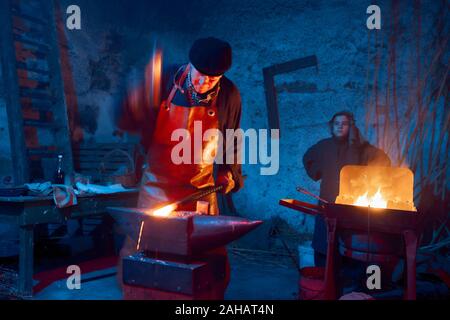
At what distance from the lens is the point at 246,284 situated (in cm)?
470

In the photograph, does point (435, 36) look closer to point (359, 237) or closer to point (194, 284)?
point (359, 237)

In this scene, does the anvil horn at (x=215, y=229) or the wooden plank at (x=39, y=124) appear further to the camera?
the wooden plank at (x=39, y=124)

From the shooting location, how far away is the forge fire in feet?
9.64

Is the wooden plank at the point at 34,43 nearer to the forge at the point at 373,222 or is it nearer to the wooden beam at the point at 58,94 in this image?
the wooden beam at the point at 58,94

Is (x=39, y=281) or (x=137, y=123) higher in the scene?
(x=137, y=123)

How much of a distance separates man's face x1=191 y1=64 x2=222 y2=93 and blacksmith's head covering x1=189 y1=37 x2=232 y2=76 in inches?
8.1

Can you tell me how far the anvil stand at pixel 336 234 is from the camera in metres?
3.03

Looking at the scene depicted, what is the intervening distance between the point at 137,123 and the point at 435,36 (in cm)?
383

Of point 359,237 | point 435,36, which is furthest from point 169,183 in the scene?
point 435,36

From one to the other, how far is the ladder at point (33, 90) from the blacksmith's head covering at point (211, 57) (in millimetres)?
3436

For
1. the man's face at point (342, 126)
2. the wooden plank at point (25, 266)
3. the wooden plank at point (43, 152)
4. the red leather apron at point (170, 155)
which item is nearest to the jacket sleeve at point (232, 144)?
the red leather apron at point (170, 155)

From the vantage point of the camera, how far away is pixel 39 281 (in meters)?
4.57

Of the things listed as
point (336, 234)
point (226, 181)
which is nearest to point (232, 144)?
point (226, 181)

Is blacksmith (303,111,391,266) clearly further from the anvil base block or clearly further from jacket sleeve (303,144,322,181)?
the anvil base block
